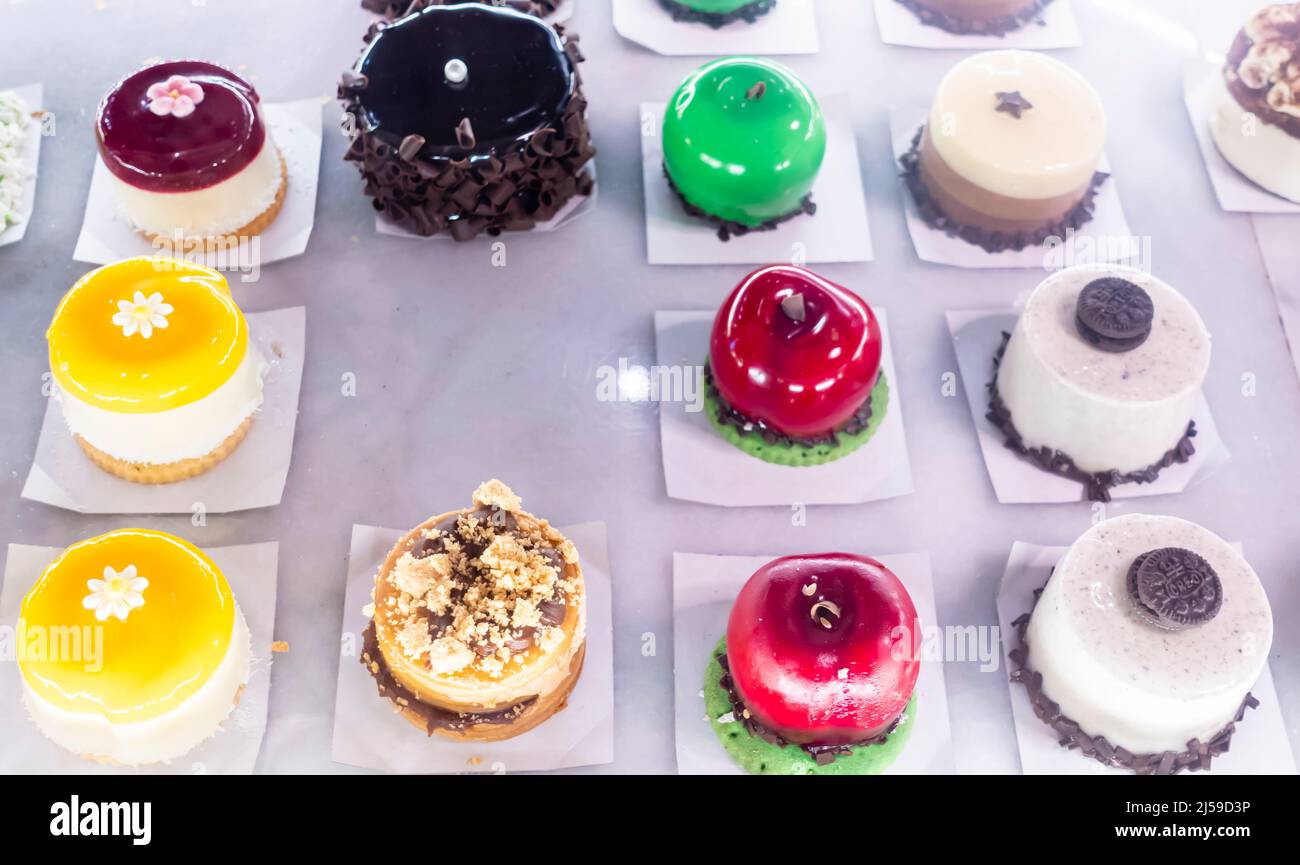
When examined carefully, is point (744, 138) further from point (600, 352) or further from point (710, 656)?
point (710, 656)

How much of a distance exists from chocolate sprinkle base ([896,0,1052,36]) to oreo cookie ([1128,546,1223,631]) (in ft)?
5.89

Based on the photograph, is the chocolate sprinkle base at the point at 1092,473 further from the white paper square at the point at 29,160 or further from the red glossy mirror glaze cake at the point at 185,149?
the white paper square at the point at 29,160

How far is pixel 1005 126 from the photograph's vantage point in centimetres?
345

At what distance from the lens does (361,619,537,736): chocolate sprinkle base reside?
283cm

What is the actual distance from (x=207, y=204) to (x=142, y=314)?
46 centimetres

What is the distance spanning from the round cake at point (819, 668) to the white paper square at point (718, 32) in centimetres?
167

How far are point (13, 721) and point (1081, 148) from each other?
2807mm

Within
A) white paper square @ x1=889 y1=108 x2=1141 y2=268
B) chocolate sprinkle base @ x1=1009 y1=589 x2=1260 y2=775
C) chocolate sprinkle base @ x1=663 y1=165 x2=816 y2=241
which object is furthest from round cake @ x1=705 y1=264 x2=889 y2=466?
chocolate sprinkle base @ x1=1009 y1=589 x2=1260 y2=775

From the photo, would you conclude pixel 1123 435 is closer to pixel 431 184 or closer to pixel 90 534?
pixel 431 184

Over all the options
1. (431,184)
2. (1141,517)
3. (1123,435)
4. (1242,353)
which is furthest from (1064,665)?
(431,184)

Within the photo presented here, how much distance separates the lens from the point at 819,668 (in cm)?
270

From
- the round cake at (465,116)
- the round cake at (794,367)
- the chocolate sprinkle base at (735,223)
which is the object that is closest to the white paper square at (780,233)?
the chocolate sprinkle base at (735,223)

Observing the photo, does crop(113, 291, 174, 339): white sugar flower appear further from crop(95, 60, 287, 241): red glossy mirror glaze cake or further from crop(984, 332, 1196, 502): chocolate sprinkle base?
crop(984, 332, 1196, 502): chocolate sprinkle base

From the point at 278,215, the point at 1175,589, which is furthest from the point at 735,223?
the point at 1175,589
